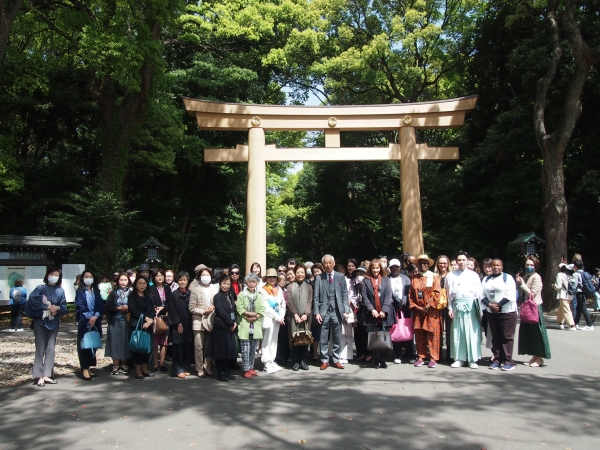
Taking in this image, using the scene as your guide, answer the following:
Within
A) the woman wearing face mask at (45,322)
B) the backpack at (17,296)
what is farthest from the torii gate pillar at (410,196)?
the backpack at (17,296)

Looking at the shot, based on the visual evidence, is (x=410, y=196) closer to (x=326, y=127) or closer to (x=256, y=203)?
(x=326, y=127)

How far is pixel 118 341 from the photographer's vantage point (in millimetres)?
7387

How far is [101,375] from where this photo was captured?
293 inches

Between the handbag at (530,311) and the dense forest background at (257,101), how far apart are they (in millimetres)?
10591

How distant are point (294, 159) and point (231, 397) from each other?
28.7 ft

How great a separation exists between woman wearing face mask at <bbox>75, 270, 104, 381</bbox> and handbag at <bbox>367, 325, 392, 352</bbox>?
4.08 meters

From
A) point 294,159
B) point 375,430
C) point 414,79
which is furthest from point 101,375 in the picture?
point 414,79

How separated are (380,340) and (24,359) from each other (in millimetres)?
6077

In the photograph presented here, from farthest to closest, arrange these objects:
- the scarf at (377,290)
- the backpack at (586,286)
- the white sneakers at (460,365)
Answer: the backpack at (586,286)
the scarf at (377,290)
the white sneakers at (460,365)

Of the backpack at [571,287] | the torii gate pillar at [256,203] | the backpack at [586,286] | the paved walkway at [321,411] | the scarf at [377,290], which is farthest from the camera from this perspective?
the torii gate pillar at [256,203]

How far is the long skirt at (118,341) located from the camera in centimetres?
735

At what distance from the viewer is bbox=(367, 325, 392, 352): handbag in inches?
298

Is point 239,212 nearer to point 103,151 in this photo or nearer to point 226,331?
point 103,151

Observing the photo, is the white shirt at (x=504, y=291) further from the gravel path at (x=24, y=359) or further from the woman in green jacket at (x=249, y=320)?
the gravel path at (x=24, y=359)
